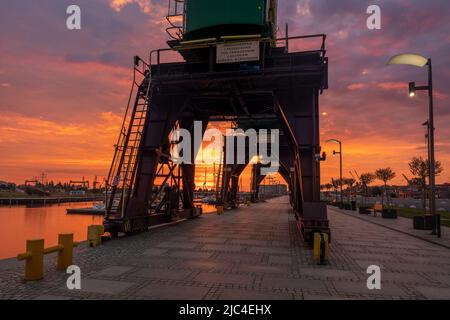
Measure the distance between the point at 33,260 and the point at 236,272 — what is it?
545 cm

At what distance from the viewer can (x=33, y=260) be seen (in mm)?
7984

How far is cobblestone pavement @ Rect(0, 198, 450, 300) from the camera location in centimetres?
720

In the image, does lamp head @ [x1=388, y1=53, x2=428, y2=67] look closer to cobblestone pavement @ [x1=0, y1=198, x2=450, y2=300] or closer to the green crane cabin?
the green crane cabin

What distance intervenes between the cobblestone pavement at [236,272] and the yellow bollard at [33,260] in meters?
0.23

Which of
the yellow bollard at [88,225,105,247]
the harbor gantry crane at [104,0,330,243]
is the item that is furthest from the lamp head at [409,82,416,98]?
the yellow bollard at [88,225,105,247]

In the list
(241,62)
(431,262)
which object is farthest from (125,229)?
(431,262)

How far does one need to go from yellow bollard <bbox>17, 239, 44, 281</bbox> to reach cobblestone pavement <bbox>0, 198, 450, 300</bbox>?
0.23 m

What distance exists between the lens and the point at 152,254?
37.9 ft

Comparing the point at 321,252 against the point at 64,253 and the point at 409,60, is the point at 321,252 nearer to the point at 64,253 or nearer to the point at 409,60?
the point at 64,253

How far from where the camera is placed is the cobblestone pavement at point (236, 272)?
23.6ft

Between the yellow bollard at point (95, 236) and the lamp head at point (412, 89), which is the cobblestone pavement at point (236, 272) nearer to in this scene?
the yellow bollard at point (95, 236)
